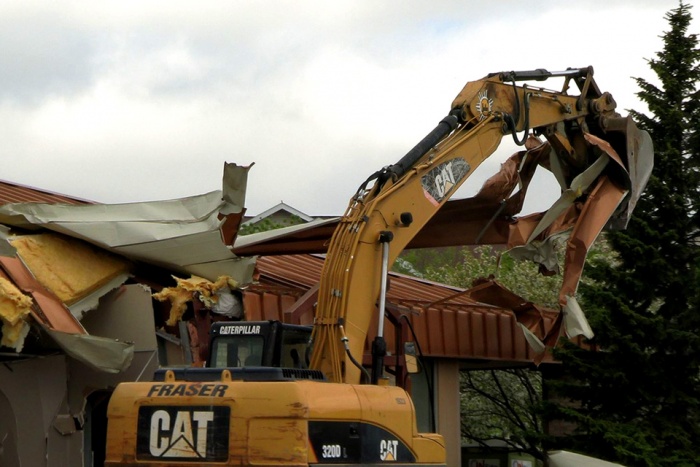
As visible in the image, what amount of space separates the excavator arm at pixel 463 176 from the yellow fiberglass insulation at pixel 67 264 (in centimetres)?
378

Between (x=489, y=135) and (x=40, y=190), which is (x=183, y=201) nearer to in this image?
(x=489, y=135)

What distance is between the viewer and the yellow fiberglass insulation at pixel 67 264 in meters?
13.4

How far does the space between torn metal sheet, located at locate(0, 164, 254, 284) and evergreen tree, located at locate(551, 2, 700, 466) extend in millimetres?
5693

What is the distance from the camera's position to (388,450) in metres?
10.3

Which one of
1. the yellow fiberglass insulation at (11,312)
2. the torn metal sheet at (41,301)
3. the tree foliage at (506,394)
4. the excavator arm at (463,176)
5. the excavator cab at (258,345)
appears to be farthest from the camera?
the tree foliage at (506,394)

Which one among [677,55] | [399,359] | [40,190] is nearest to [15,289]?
[399,359]

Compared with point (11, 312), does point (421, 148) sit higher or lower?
higher

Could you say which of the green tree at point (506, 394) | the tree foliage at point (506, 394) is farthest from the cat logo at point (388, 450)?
the green tree at point (506, 394)

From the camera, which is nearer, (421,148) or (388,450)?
(388,450)

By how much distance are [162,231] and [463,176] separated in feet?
13.5

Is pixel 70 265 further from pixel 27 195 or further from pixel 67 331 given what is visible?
pixel 27 195

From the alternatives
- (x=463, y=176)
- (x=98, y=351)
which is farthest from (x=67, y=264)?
(x=463, y=176)

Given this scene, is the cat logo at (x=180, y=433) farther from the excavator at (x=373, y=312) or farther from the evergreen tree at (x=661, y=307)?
the evergreen tree at (x=661, y=307)

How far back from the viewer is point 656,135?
56.2ft
